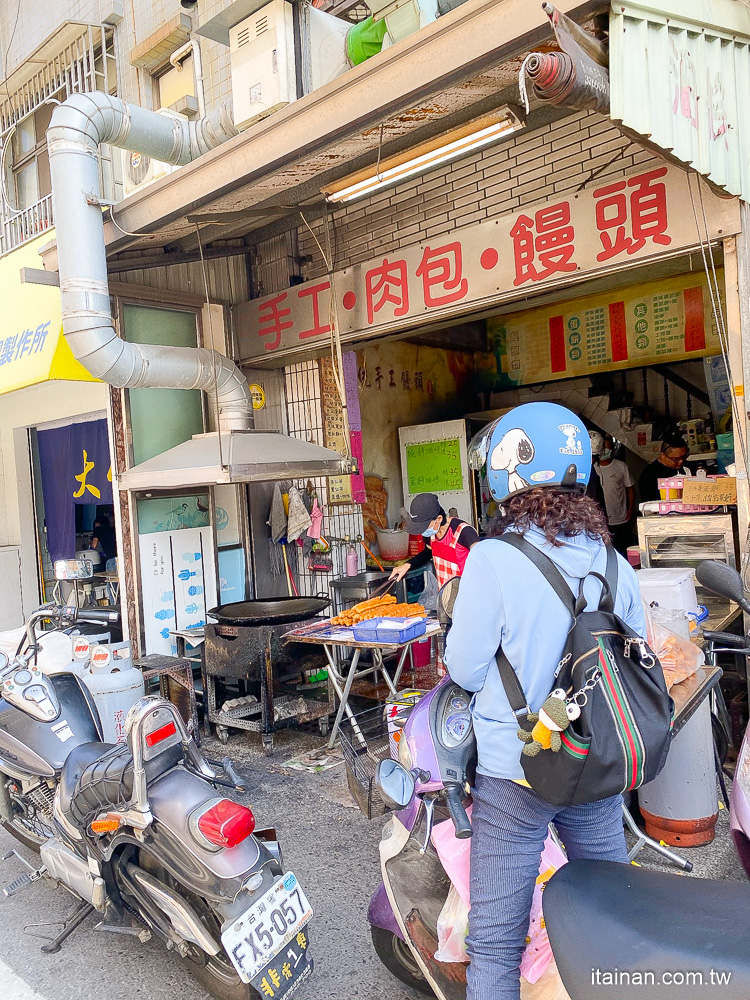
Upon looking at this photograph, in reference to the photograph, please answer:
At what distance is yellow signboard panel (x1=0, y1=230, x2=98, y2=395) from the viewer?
256 inches

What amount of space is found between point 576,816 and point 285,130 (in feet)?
14.5

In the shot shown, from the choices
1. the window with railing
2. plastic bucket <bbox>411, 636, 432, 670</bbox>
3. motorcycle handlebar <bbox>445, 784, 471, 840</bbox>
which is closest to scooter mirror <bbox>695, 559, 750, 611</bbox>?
motorcycle handlebar <bbox>445, 784, 471, 840</bbox>

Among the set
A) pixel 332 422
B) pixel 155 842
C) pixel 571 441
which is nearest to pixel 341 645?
pixel 155 842

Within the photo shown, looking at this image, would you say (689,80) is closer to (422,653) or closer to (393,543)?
(422,653)

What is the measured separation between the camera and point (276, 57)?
519 cm

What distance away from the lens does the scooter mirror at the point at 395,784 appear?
2.43m

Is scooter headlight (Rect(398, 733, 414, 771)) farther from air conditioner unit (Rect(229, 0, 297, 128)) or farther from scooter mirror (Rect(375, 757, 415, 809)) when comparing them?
air conditioner unit (Rect(229, 0, 297, 128))

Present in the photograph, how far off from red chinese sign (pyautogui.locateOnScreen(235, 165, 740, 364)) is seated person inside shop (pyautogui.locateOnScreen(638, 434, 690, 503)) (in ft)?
11.6

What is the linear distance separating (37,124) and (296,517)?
271 inches

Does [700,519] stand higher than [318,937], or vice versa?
[700,519]

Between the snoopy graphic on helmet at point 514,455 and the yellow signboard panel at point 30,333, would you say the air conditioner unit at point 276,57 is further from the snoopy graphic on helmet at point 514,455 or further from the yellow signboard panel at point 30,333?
the snoopy graphic on helmet at point 514,455

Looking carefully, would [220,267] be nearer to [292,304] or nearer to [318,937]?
[292,304]

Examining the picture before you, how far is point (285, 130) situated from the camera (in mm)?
4773


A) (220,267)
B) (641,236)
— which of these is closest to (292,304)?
(220,267)
